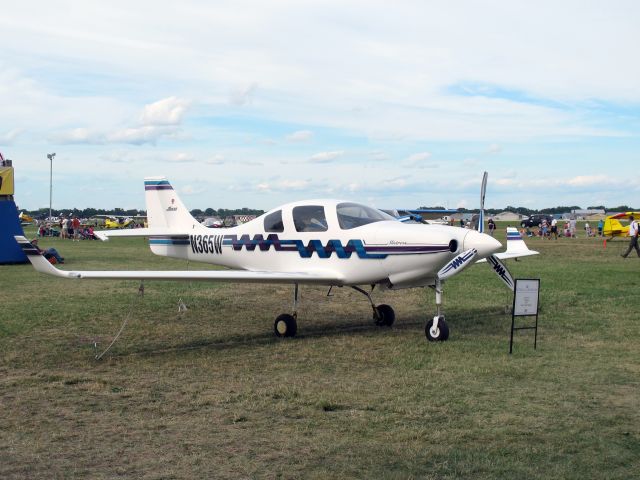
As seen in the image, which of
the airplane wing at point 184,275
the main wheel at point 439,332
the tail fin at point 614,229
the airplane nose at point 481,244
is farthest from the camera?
the tail fin at point 614,229

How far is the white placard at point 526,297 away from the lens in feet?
31.8

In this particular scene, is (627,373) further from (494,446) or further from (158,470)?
(158,470)

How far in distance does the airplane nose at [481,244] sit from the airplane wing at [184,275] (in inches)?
83.6

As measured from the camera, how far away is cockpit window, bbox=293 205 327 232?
11.4 meters

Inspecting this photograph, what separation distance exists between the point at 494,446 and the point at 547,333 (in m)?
6.10

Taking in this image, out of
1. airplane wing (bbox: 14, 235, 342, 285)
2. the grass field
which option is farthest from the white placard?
airplane wing (bbox: 14, 235, 342, 285)

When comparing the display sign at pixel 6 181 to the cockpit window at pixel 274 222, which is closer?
the cockpit window at pixel 274 222

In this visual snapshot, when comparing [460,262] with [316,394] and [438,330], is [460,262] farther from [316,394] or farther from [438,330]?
[316,394]

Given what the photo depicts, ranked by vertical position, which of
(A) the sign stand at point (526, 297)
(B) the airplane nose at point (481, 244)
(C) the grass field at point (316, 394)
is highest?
(B) the airplane nose at point (481, 244)

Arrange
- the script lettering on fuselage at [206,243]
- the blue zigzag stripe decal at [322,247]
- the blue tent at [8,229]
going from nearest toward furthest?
the blue zigzag stripe decal at [322,247], the script lettering on fuselage at [206,243], the blue tent at [8,229]

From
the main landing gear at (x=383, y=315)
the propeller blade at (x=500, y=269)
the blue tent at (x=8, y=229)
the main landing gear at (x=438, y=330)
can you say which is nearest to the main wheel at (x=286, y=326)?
the main landing gear at (x=383, y=315)

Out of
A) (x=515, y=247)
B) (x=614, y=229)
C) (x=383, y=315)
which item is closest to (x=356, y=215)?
(x=383, y=315)

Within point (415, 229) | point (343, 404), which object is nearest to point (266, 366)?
point (343, 404)

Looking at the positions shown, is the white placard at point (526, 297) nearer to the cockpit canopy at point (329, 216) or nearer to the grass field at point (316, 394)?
the grass field at point (316, 394)
